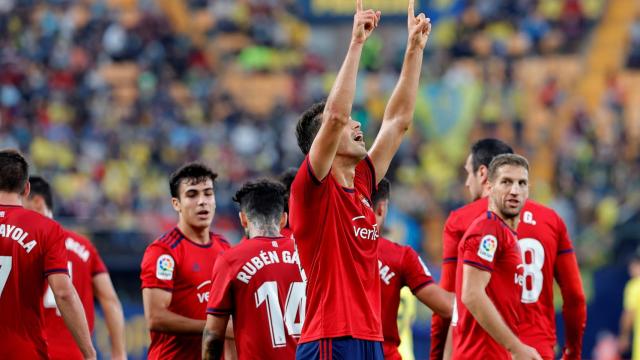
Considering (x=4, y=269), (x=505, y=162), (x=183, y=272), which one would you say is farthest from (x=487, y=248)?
(x=4, y=269)

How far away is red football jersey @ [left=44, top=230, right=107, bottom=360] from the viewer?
29.8ft

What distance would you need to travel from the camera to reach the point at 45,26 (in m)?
26.5

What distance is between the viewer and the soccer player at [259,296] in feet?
23.8

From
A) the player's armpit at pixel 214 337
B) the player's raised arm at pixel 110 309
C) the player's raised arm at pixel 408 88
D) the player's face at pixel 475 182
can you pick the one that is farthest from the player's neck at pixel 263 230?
the player's raised arm at pixel 110 309

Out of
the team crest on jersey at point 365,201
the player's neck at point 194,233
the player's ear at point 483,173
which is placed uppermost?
the player's ear at point 483,173

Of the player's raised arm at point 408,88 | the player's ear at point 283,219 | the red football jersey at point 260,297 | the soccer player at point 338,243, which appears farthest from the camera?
the player's ear at point 283,219

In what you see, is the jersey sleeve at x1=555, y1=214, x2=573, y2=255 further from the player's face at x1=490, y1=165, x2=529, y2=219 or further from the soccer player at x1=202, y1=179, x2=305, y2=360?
the soccer player at x1=202, y1=179, x2=305, y2=360

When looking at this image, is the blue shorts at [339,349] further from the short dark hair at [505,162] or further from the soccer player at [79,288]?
the soccer player at [79,288]

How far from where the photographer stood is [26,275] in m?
7.48

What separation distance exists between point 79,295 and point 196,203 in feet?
4.84

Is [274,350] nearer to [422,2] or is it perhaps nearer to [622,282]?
[622,282]

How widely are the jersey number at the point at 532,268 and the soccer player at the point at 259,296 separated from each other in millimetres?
1672

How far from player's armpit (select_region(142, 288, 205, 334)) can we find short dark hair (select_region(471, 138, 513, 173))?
7.49ft

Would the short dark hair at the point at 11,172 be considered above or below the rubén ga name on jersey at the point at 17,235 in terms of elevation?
above
